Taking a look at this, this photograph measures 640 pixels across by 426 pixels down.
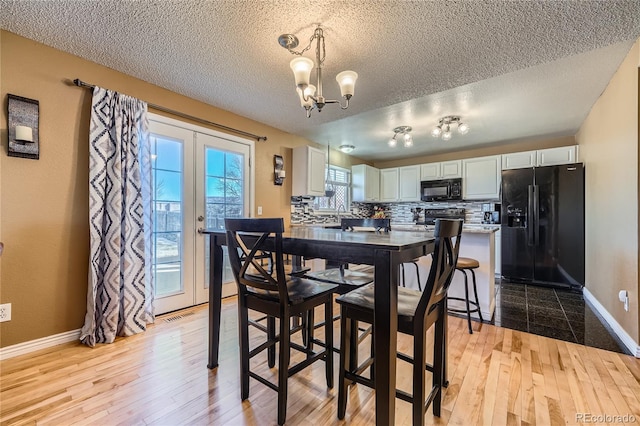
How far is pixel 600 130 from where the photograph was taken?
9.63 ft

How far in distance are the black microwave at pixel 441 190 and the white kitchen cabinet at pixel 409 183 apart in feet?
0.46

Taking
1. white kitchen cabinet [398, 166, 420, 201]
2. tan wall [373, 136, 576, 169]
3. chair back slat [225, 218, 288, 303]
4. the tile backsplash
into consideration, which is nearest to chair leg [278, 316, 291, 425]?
chair back slat [225, 218, 288, 303]

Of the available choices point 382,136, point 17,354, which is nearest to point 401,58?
point 382,136

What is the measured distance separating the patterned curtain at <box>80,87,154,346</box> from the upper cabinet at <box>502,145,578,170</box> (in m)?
5.25

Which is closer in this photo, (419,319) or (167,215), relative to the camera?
(419,319)

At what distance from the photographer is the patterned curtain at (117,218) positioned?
218cm

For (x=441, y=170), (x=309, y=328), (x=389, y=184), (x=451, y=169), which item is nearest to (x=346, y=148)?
(x=389, y=184)

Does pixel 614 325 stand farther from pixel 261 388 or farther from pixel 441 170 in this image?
pixel 441 170

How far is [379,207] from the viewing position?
6594mm

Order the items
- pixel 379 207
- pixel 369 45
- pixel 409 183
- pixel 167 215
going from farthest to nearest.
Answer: pixel 379 207 < pixel 409 183 < pixel 167 215 < pixel 369 45

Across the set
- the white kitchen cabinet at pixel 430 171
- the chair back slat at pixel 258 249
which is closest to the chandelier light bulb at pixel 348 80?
the chair back slat at pixel 258 249

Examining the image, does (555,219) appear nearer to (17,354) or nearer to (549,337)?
(549,337)

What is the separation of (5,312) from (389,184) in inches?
228

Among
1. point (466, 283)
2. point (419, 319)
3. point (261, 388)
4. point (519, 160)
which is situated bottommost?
point (261, 388)
